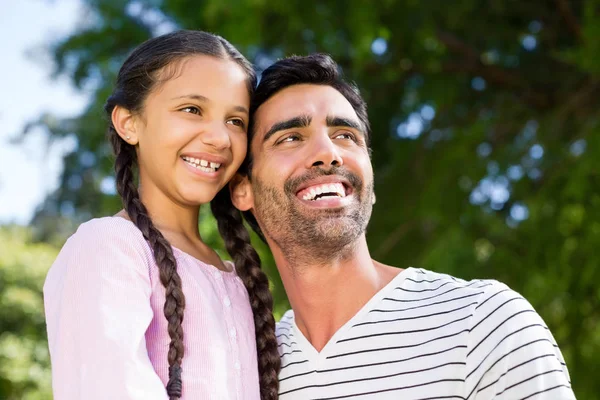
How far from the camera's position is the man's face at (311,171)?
7.21 feet

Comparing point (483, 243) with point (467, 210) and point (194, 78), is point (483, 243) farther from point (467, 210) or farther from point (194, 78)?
point (194, 78)

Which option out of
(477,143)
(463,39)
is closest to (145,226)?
(477,143)

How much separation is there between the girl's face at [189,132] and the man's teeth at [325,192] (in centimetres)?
25

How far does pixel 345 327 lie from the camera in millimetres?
2141

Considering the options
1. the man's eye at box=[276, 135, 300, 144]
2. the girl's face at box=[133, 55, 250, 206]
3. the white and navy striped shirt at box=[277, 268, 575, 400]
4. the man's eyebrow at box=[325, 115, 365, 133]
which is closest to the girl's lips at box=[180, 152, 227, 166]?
the girl's face at box=[133, 55, 250, 206]

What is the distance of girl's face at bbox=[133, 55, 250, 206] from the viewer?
2.11 meters

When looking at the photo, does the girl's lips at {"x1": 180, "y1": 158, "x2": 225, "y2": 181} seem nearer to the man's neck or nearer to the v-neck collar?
the man's neck

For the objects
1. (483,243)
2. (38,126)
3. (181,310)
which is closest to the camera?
(181,310)

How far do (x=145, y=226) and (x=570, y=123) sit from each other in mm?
3476

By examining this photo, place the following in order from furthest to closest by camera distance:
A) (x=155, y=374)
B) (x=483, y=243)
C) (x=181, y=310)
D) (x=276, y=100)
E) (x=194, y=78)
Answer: (x=483, y=243) → (x=276, y=100) → (x=194, y=78) → (x=181, y=310) → (x=155, y=374)

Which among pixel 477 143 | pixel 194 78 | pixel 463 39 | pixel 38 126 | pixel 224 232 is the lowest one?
pixel 224 232

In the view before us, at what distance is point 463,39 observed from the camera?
17.4ft

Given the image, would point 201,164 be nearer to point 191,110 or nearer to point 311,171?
point 191,110

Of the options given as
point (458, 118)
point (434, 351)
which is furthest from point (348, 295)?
point (458, 118)
